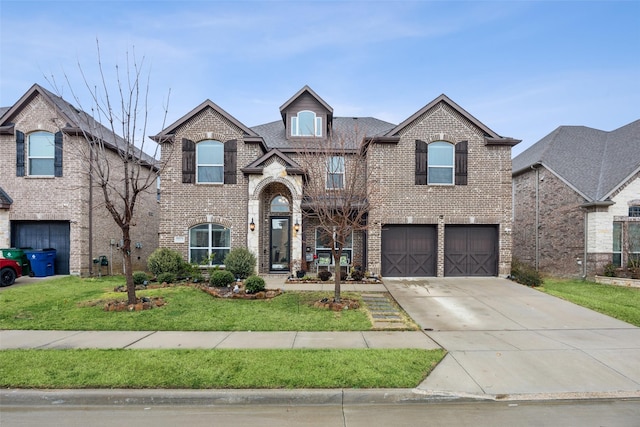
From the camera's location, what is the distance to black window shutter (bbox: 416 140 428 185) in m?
13.8

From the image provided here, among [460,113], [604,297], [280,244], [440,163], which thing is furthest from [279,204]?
[604,297]

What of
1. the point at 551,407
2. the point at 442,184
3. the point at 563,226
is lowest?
the point at 551,407

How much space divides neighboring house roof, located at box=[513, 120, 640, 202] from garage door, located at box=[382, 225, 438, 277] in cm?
763

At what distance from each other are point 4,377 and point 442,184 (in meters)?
14.2

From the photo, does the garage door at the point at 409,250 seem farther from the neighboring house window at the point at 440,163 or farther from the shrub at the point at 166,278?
the shrub at the point at 166,278

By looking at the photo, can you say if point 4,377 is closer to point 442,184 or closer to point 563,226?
point 442,184

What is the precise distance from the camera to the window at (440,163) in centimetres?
1398

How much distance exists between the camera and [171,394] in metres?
4.25

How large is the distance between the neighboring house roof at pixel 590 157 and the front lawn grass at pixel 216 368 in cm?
1459

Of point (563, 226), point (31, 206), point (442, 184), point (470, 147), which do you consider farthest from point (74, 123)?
point (563, 226)

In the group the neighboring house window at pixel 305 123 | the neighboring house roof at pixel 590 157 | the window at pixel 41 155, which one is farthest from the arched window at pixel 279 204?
the neighboring house roof at pixel 590 157

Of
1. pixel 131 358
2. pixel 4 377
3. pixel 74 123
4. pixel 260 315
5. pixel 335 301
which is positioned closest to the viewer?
pixel 4 377

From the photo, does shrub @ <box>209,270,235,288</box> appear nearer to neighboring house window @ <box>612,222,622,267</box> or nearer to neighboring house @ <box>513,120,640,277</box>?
neighboring house @ <box>513,120,640,277</box>

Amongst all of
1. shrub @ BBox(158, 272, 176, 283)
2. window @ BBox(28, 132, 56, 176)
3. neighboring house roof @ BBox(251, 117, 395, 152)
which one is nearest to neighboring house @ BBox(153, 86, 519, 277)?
neighboring house roof @ BBox(251, 117, 395, 152)
